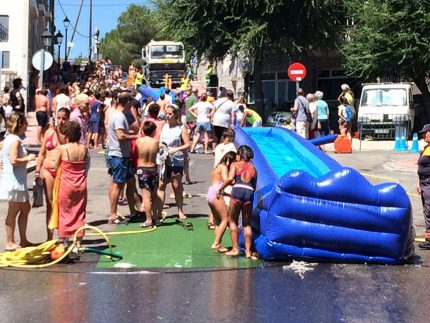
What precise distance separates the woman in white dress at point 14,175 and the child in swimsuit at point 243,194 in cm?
229

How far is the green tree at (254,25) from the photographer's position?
3042 cm

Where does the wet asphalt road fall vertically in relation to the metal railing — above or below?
below

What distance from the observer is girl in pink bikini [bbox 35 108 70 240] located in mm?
8055

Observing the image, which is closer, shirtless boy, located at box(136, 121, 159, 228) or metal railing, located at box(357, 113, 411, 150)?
shirtless boy, located at box(136, 121, 159, 228)

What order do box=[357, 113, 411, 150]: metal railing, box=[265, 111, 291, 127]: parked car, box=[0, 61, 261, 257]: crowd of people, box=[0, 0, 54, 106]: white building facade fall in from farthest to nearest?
box=[0, 0, 54, 106]: white building facade
box=[265, 111, 291, 127]: parked car
box=[357, 113, 411, 150]: metal railing
box=[0, 61, 261, 257]: crowd of people

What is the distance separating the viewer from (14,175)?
7.62m

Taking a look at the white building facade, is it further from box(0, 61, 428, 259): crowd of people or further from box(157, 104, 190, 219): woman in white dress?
box(157, 104, 190, 219): woman in white dress

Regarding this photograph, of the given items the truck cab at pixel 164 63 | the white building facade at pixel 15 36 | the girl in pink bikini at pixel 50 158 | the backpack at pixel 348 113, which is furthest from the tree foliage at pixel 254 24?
the girl in pink bikini at pixel 50 158

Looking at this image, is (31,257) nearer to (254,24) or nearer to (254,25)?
(254,25)

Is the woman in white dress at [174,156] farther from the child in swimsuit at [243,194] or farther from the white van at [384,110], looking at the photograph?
the white van at [384,110]

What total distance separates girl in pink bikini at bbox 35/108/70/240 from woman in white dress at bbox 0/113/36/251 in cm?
36

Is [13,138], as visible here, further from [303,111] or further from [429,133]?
[303,111]

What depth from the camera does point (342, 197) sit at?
740 centimetres

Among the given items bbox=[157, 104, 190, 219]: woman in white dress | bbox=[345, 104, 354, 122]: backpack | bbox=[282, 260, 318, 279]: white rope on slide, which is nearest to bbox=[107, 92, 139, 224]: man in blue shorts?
bbox=[157, 104, 190, 219]: woman in white dress
